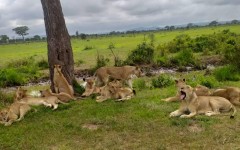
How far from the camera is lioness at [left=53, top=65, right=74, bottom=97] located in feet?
47.1

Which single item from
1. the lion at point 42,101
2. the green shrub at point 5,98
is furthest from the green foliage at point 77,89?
the green shrub at point 5,98

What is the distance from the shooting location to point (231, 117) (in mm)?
10672

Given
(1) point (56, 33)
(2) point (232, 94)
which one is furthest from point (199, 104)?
(1) point (56, 33)

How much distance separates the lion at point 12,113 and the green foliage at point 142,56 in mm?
15186

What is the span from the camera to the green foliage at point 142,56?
27828 mm

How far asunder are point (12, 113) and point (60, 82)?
8.89 ft

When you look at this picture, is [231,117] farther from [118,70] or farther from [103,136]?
[118,70]

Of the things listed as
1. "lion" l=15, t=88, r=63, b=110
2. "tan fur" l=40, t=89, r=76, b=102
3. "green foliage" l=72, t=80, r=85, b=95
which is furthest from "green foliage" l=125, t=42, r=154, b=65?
"lion" l=15, t=88, r=63, b=110

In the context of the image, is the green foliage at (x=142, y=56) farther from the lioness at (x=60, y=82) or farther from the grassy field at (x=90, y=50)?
the lioness at (x=60, y=82)

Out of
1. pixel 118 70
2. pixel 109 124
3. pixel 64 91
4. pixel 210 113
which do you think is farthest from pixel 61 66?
pixel 210 113

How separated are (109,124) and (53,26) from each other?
5.51 m

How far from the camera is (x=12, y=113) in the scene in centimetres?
1211

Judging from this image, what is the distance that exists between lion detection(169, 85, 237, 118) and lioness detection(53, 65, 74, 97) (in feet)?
15.1

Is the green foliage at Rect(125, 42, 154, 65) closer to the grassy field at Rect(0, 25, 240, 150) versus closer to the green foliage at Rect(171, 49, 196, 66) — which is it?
the green foliage at Rect(171, 49, 196, 66)
